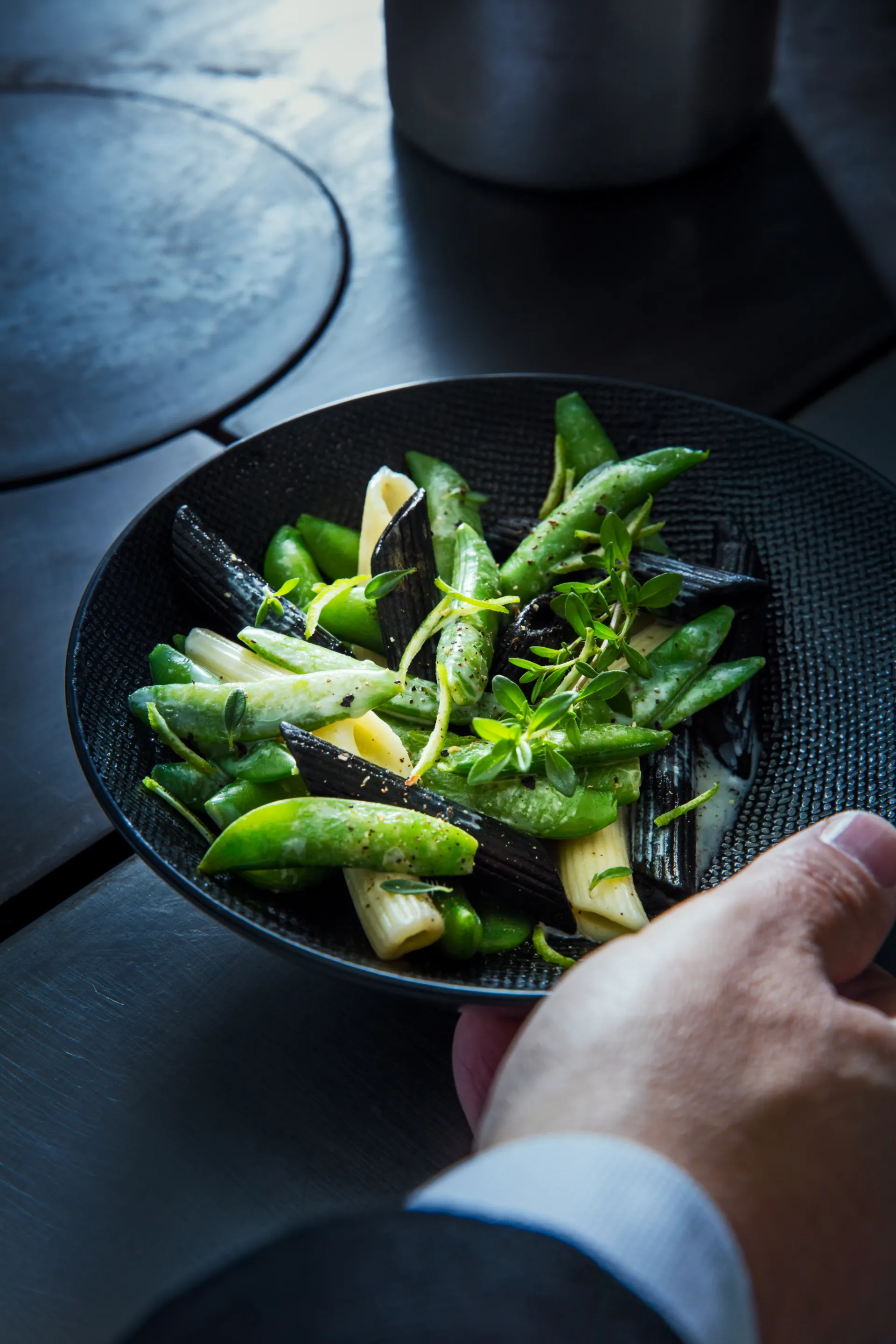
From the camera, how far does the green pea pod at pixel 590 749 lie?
0.93 meters

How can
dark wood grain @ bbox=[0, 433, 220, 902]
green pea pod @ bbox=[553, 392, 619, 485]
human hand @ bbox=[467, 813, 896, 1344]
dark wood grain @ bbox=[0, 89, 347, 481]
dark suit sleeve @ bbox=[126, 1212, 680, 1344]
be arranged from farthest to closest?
1. dark wood grain @ bbox=[0, 89, 347, 481]
2. green pea pod @ bbox=[553, 392, 619, 485]
3. dark wood grain @ bbox=[0, 433, 220, 902]
4. human hand @ bbox=[467, 813, 896, 1344]
5. dark suit sleeve @ bbox=[126, 1212, 680, 1344]

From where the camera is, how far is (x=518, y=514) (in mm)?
1279

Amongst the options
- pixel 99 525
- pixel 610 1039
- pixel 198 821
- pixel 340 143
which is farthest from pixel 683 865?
pixel 340 143

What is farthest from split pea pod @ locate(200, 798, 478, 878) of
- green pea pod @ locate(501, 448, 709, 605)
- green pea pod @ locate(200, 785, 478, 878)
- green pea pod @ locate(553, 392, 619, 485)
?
green pea pod @ locate(553, 392, 619, 485)

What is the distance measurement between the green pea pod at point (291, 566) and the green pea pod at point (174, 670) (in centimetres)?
14

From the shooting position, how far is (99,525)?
1.42 meters

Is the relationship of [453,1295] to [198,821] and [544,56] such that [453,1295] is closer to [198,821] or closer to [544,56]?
[198,821]

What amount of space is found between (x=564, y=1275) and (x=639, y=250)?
1.69m

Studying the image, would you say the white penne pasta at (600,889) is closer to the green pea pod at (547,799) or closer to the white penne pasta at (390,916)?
the green pea pod at (547,799)

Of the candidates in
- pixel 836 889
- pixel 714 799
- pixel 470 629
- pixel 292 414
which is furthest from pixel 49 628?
pixel 836 889

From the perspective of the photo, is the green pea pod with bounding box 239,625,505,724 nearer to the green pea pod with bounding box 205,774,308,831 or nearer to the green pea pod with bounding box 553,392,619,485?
the green pea pod with bounding box 205,774,308,831

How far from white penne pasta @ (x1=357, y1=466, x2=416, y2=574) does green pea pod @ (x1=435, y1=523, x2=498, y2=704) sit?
0.27 feet

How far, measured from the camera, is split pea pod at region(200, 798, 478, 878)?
2.73ft

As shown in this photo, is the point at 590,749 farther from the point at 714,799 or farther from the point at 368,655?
the point at 368,655
